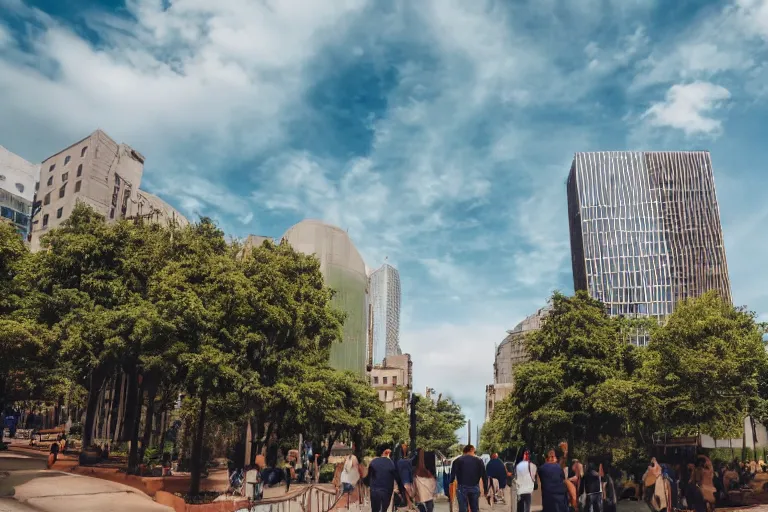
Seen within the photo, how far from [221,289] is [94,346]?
5416 millimetres

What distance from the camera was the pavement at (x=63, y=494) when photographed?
1587 cm

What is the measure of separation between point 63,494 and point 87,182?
52.5 meters

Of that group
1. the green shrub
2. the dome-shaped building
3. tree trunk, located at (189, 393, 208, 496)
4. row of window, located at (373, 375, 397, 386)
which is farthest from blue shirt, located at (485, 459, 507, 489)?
row of window, located at (373, 375, 397, 386)

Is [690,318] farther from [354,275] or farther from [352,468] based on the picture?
[354,275]

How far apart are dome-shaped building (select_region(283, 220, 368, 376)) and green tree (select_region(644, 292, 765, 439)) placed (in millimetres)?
41207

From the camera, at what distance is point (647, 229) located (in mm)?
125375

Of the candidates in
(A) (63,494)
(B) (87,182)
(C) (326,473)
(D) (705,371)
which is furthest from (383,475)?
(B) (87,182)

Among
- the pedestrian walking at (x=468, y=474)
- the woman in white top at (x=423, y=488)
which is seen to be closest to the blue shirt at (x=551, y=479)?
the pedestrian walking at (x=468, y=474)

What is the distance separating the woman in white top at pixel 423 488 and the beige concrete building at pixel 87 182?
54.2 metres

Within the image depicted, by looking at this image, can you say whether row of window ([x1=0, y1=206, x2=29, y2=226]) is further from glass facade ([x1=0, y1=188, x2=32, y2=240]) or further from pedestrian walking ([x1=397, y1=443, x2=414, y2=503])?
pedestrian walking ([x1=397, y1=443, x2=414, y2=503])

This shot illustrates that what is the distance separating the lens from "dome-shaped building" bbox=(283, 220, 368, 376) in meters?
65.6

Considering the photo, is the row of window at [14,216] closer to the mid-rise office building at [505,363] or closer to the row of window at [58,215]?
the row of window at [58,215]

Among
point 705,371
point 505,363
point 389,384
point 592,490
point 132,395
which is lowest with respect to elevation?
point 592,490

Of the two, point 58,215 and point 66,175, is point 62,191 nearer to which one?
point 66,175
